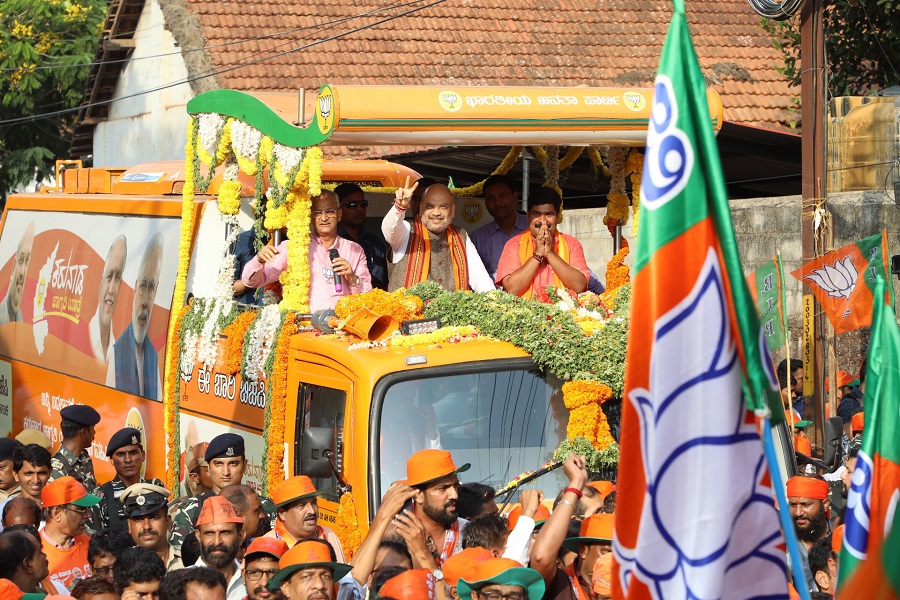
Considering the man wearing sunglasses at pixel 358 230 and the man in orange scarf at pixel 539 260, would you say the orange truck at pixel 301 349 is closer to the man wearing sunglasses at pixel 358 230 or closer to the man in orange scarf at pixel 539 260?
the man in orange scarf at pixel 539 260

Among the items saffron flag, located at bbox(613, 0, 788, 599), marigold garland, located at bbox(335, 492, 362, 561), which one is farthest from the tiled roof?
saffron flag, located at bbox(613, 0, 788, 599)

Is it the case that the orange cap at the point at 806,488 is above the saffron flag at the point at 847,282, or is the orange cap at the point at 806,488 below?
below

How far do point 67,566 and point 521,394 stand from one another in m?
2.71

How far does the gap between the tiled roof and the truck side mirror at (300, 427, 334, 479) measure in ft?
49.5

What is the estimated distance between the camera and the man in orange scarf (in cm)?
897

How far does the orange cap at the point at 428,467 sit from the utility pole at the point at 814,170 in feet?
20.5

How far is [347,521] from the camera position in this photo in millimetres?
7254

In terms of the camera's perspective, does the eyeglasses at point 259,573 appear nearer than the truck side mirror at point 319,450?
Yes

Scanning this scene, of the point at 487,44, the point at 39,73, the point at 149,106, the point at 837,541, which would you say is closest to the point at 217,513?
the point at 837,541

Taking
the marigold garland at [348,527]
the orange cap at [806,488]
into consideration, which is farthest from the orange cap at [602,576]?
the orange cap at [806,488]

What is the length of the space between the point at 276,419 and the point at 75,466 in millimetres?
2641

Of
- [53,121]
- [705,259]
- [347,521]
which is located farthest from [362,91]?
[53,121]

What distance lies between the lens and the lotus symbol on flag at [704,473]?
3.51 meters

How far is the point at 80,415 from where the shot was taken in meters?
10.2
